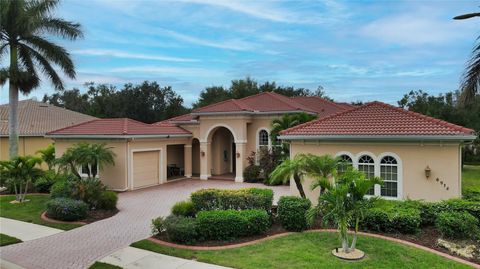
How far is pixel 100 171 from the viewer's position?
72.2ft

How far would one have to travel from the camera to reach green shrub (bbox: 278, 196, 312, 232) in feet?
37.0

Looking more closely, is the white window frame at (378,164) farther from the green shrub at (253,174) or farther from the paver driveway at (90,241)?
the green shrub at (253,174)

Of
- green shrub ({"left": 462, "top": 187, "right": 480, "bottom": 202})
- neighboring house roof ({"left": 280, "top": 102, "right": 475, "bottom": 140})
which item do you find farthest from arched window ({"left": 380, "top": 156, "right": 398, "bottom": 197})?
green shrub ({"left": 462, "top": 187, "right": 480, "bottom": 202})

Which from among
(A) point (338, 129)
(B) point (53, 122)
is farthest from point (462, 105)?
(B) point (53, 122)

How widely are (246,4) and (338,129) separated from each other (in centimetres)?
664

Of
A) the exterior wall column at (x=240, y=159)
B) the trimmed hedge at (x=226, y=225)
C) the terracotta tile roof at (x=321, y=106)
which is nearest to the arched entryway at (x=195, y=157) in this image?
the exterior wall column at (x=240, y=159)

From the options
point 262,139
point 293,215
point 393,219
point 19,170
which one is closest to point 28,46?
point 19,170

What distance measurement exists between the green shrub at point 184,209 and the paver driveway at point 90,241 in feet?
4.08

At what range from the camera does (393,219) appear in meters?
10.8

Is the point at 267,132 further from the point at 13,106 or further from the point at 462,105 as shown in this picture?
the point at 13,106

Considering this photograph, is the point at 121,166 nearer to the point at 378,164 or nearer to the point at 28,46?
the point at 28,46

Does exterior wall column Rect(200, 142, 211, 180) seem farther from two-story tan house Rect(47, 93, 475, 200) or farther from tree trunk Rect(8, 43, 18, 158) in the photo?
tree trunk Rect(8, 43, 18, 158)

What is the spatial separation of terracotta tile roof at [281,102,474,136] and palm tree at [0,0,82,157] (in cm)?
1747

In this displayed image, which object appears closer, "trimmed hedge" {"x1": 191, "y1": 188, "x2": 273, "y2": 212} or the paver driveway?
the paver driveway
